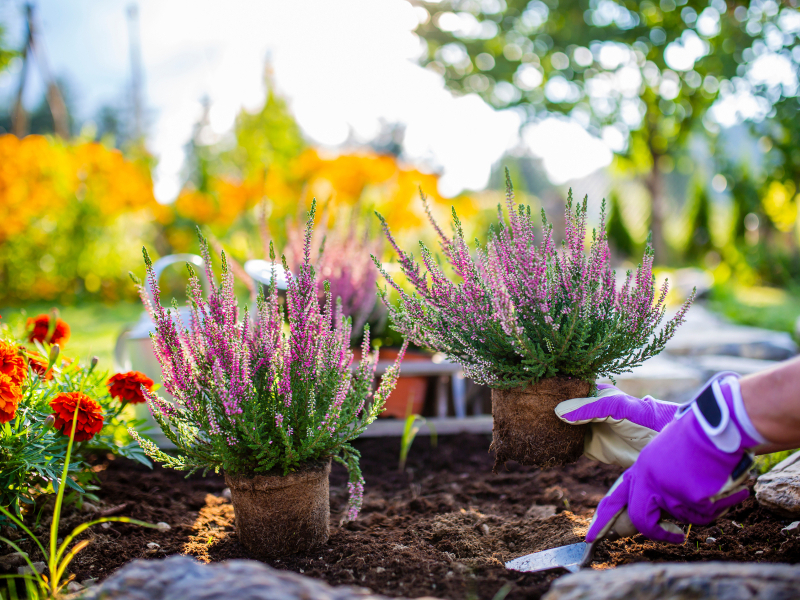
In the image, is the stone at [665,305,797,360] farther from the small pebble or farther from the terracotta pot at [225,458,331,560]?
the terracotta pot at [225,458,331,560]

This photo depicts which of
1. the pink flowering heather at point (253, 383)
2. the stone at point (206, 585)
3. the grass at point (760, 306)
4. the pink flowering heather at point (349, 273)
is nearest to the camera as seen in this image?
the stone at point (206, 585)

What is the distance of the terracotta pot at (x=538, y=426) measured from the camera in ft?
5.53

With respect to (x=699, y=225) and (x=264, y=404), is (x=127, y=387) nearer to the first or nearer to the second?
(x=264, y=404)

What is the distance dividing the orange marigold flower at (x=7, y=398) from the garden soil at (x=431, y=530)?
49 centimetres

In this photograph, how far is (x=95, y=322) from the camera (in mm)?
6422

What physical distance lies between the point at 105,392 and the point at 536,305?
1624 mm

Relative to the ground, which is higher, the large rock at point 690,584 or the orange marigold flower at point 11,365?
the orange marigold flower at point 11,365

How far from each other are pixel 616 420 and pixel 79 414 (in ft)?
5.34

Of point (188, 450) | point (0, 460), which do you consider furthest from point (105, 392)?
point (188, 450)

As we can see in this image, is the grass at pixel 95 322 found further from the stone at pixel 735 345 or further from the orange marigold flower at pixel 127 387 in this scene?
the stone at pixel 735 345

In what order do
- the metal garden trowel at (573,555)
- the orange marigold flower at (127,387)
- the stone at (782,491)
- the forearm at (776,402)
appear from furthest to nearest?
1. the orange marigold flower at (127,387)
2. the stone at (782,491)
3. the metal garden trowel at (573,555)
4. the forearm at (776,402)

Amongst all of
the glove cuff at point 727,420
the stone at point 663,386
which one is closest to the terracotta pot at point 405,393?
the stone at point 663,386

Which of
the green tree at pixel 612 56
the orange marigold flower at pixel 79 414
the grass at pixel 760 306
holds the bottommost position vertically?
the grass at pixel 760 306

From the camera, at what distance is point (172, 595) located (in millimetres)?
999
